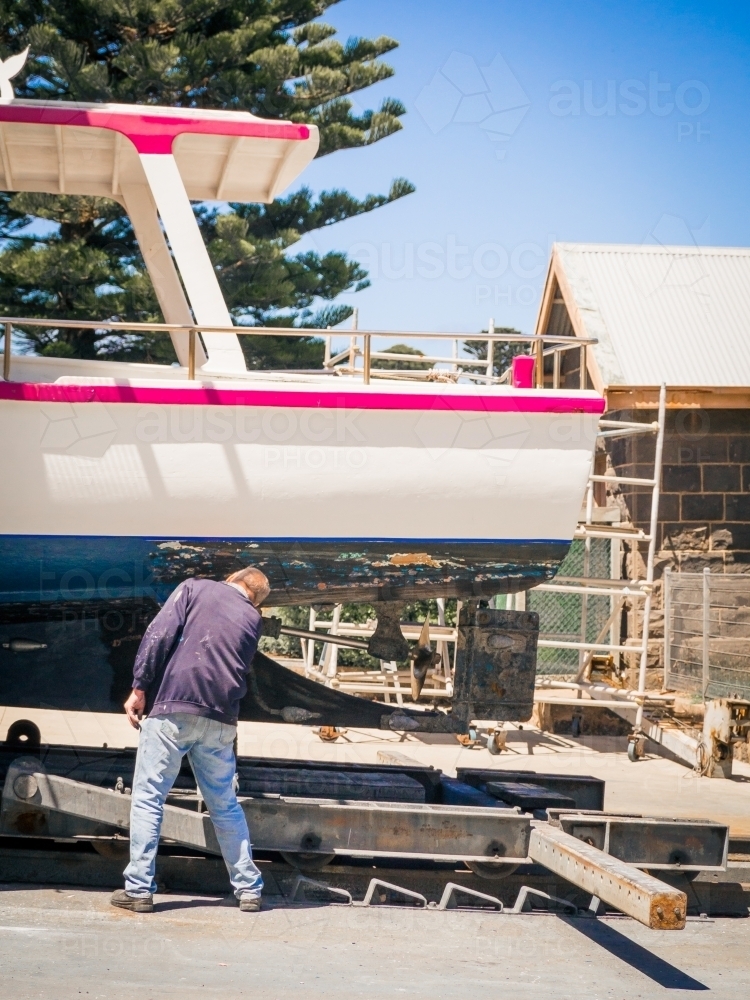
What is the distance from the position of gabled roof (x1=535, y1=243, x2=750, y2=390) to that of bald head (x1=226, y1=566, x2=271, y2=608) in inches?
304

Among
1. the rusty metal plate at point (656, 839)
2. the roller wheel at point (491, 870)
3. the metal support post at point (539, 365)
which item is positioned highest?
the metal support post at point (539, 365)

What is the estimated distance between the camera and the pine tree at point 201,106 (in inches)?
536

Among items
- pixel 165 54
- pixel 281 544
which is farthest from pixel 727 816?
pixel 165 54

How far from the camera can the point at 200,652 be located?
16.6ft

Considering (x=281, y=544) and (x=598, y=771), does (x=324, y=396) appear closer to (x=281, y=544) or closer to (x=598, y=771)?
(x=281, y=544)

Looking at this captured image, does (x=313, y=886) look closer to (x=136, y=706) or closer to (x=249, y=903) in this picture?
(x=249, y=903)

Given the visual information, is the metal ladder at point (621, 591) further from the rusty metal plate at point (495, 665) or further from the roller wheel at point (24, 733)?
the roller wheel at point (24, 733)

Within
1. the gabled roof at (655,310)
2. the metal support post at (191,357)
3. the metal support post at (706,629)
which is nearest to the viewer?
the metal support post at (191,357)

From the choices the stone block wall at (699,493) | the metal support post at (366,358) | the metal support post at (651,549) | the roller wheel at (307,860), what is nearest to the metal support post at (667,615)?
the metal support post at (651,549)

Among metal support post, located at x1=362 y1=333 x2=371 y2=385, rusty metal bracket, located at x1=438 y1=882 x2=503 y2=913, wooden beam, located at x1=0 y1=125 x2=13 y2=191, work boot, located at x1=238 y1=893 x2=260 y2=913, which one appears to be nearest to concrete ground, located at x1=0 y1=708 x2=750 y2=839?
rusty metal bracket, located at x1=438 y1=882 x2=503 y2=913

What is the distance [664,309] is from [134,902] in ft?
35.8

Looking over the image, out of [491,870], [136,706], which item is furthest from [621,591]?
[136,706]

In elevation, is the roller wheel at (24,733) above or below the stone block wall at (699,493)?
below

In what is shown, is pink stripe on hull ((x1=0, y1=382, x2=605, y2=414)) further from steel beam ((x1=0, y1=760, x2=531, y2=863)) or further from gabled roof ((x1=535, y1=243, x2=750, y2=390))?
gabled roof ((x1=535, y1=243, x2=750, y2=390))
